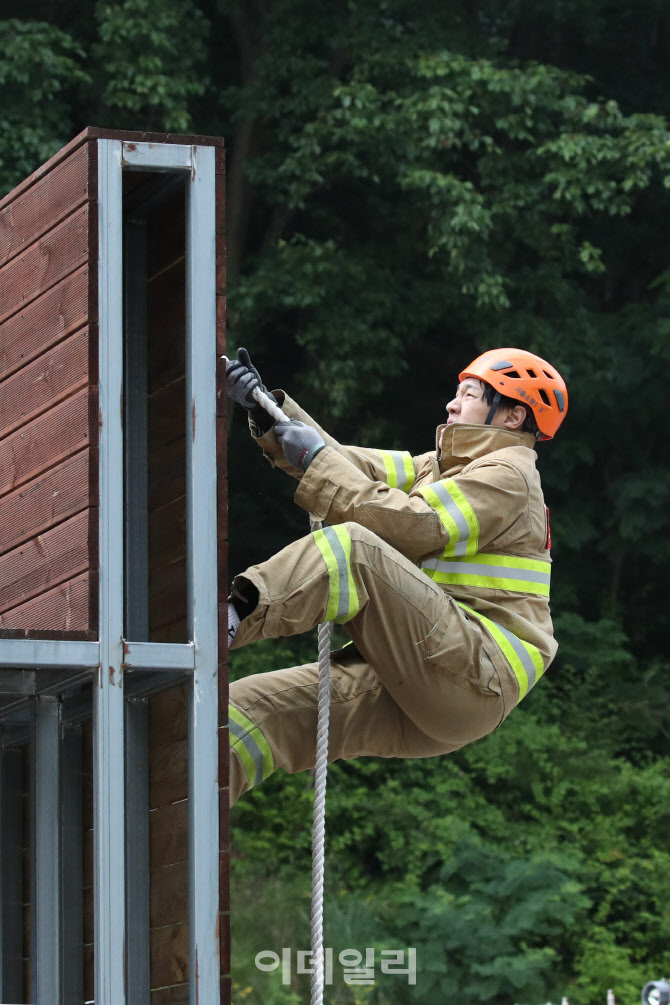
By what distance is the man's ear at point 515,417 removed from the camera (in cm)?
480

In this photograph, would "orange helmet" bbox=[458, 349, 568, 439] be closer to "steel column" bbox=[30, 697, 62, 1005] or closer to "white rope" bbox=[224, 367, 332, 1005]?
"white rope" bbox=[224, 367, 332, 1005]

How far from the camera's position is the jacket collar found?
4730mm

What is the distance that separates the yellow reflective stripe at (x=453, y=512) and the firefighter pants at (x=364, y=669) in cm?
17

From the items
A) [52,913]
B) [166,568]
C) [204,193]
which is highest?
[204,193]

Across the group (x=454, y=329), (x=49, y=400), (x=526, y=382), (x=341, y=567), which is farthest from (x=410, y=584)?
(x=454, y=329)

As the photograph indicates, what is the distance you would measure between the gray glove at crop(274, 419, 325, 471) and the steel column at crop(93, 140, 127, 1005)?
0.70 meters

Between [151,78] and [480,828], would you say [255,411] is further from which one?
[480,828]

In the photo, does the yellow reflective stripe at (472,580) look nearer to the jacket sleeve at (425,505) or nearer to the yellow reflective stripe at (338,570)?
the jacket sleeve at (425,505)

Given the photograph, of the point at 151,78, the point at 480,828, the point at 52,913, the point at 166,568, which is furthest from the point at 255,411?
the point at 480,828

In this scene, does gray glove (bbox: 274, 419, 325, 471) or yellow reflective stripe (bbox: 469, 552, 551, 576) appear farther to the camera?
yellow reflective stripe (bbox: 469, 552, 551, 576)

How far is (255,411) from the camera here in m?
4.34

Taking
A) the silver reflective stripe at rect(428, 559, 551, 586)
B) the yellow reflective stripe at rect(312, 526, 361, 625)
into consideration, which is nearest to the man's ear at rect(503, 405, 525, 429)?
the silver reflective stripe at rect(428, 559, 551, 586)

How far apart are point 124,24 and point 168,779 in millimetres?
10184

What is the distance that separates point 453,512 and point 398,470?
0.63 metres
